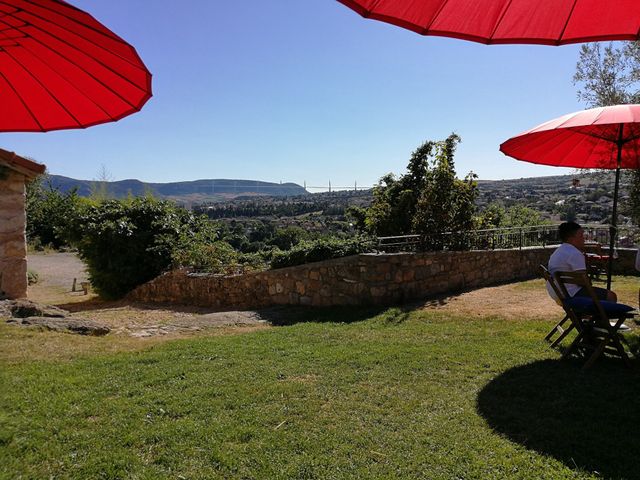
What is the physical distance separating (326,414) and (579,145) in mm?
5058

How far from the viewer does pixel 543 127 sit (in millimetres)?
4730

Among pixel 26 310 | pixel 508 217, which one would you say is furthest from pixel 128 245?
pixel 508 217

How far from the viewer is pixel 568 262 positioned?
4.82 meters

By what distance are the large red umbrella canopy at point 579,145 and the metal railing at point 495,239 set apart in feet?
12.9

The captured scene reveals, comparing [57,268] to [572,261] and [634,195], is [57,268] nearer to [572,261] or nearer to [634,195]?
[572,261]

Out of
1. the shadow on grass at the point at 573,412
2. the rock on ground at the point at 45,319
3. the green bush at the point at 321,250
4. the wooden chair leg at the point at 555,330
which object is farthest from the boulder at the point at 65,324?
the wooden chair leg at the point at 555,330

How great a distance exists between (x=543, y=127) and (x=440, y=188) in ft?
20.2

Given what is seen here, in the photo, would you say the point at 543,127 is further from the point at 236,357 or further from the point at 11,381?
the point at 11,381

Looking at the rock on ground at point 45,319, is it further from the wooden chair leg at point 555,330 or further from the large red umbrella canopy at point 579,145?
the large red umbrella canopy at point 579,145

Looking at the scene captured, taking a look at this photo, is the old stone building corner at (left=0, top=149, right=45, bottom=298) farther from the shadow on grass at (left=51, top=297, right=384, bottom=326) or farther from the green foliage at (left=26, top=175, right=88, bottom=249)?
the green foliage at (left=26, top=175, right=88, bottom=249)

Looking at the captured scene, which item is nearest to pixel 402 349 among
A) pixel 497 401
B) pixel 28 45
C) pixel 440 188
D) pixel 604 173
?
pixel 497 401

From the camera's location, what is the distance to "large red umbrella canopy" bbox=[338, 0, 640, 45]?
6.35 feet

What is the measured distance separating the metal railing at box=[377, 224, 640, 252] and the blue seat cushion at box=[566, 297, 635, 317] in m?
5.08

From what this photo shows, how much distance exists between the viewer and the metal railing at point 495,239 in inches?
399
